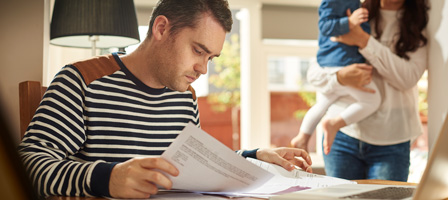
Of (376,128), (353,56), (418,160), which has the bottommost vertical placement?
(418,160)

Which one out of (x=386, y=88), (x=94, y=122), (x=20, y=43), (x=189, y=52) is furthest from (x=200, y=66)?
(x=386, y=88)

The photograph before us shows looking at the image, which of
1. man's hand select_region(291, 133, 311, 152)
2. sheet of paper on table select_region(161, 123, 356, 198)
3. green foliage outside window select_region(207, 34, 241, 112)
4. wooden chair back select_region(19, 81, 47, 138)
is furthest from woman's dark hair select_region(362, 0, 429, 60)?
green foliage outside window select_region(207, 34, 241, 112)

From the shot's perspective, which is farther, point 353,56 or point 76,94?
point 353,56

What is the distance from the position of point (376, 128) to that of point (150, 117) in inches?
42.1

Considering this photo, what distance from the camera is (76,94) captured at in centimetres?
104

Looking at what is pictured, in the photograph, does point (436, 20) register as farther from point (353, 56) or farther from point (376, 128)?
point (376, 128)

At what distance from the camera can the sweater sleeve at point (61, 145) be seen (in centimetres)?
74

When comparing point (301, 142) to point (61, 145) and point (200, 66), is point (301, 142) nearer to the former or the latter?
point (200, 66)

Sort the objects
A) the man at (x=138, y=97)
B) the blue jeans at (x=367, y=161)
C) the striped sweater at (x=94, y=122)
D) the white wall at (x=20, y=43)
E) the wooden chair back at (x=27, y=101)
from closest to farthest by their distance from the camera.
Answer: the striped sweater at (x=94, y=122) < the man at (x=138, y=97) < the wooden chair back at (x=27, y=101) < the white wall at (x=20, y=43) < the blue jeans at (x=367, y=161)

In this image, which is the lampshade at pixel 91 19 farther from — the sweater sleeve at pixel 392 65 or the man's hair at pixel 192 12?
the sweater sleeve at pixel 392 65

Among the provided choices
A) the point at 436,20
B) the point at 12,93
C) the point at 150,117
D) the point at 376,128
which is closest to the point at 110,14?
the point at 12,93

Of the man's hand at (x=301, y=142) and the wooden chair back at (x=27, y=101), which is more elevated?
the wooden chair back at (x=27, y=101)

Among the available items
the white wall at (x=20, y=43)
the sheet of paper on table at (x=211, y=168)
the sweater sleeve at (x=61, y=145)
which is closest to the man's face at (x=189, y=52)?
the sweater sleeve at (x=61, y=145)

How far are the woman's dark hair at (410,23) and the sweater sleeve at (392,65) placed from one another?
47 mm
